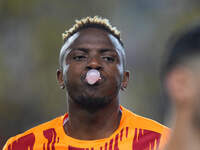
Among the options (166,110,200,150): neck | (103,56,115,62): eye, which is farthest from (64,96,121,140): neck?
(166,110,200,150): neck

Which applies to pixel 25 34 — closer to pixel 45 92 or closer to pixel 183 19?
pixel 45 92

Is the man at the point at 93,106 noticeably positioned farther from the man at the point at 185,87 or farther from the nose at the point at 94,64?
the man at the point at 185,87

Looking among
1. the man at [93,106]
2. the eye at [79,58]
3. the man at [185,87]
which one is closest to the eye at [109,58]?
the man at [93,106]

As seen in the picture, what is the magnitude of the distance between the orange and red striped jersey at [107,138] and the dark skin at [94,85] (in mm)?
61

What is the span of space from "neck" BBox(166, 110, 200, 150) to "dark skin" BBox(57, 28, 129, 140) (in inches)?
82.9

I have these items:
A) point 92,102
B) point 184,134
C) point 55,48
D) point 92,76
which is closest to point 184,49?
point 184,134

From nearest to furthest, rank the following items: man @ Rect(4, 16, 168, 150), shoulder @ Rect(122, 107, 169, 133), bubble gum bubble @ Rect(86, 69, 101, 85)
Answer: bubble gum bubble @ Rect(86, 69, 101, 85) < man @ Rect(4, 16, 168, 150) < shoulder @ Rect(122, 107, 169, 133)

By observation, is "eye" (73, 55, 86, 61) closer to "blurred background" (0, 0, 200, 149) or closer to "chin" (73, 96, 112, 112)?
"chin" (73, 96, 112, 112)

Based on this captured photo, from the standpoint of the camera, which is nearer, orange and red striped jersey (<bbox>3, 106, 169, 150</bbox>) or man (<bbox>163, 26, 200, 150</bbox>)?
man (<bbox>163, 26, 200, 150</bbox>)

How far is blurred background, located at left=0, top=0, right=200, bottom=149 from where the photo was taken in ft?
42.3

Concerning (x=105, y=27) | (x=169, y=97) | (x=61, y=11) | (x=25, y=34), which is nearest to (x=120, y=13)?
(x=61, y=11)

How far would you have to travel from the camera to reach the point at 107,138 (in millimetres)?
3994

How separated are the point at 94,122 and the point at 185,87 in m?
2.42

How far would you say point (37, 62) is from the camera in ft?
45.9
